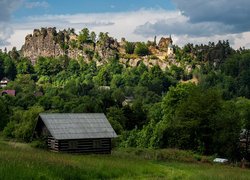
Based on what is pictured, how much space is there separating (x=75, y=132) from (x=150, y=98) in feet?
300

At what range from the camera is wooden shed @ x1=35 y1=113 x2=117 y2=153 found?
38125 mm

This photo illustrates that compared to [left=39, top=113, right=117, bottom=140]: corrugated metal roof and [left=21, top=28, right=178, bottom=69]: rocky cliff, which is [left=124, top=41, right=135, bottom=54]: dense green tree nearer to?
[left=21, top=28, right=178, bottom=69]: rocky cliff

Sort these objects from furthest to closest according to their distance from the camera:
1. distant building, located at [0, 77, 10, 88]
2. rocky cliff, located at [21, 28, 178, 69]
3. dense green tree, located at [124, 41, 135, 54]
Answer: dense green tree, located at [124, 41, 135, 54] < rocky cliff, located at [21, 28, 178, 69] < distant building, located at [0, 77, 10, 88]

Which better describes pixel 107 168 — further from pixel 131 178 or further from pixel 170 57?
pixel 170 57

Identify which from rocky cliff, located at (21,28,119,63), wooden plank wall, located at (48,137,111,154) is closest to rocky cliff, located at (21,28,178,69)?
rocky cliff, located at (21,28,119,63)

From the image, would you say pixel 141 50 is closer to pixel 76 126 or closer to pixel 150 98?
pixel 150 98

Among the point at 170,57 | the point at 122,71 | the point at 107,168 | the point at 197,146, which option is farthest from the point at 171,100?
the point at 170,57

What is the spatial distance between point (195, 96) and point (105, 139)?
16.6m

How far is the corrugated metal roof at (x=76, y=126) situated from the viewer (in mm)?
38000

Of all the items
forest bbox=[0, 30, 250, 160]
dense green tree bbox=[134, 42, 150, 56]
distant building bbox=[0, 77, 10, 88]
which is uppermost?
dense green tree bbox=[134, 42, 150, 56]

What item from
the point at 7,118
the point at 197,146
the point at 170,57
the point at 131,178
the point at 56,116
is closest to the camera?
the point at 131,178

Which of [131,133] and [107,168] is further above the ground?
[107,168]

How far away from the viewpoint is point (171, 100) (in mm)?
62719

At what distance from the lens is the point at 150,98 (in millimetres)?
129250
